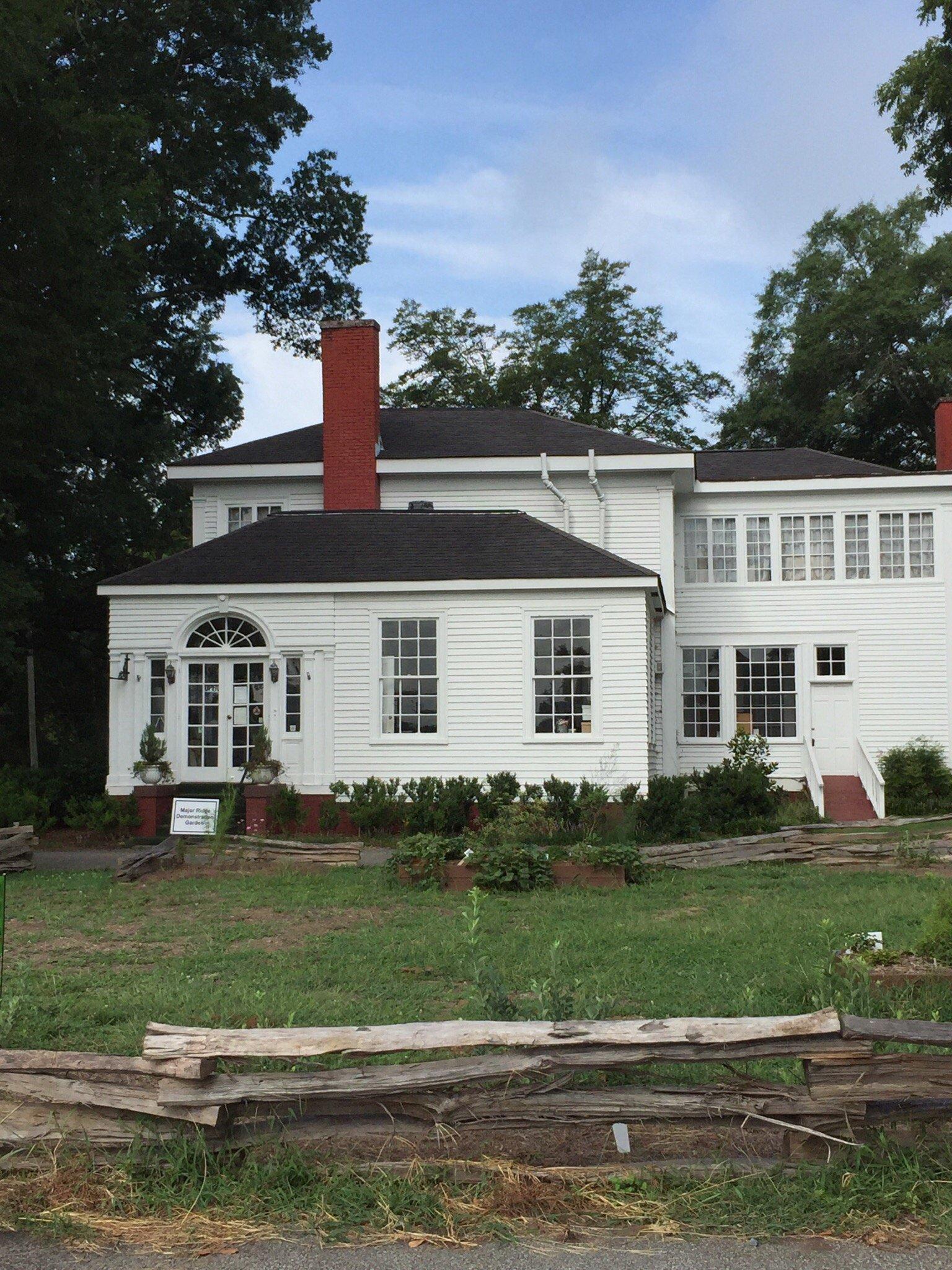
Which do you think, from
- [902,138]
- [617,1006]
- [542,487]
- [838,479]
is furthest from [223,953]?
[838,479]

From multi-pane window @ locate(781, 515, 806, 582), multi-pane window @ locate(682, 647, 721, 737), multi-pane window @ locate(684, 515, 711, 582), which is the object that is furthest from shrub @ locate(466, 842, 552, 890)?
multi-pane window @ locate(781, 515, 806, 582)

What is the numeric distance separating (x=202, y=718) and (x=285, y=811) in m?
2.29

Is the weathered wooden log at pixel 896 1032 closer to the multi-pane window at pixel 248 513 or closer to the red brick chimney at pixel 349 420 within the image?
the red brick chimney at pixel 349 420

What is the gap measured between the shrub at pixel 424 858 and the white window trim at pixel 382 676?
235 inches

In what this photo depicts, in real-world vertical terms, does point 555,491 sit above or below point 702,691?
above

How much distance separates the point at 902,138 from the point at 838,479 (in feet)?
29.2

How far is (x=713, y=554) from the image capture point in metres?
24.8

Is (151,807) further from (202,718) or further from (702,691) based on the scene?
(702,691)

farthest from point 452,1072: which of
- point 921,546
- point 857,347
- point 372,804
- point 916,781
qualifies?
point 857,347

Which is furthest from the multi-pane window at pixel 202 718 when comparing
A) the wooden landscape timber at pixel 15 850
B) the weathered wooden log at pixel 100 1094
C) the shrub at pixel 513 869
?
the weathered wooden log at pixel 100 1094

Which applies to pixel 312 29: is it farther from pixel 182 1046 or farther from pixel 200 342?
pixel 182 1046

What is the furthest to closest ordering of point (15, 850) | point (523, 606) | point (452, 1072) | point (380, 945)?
point (523, 606)
point (15, 850)
point (380, 945)
point (452, 1072)

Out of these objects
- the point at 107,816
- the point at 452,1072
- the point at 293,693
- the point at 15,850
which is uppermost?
the point at 293,693

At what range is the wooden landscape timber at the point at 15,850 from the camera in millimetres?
14484
